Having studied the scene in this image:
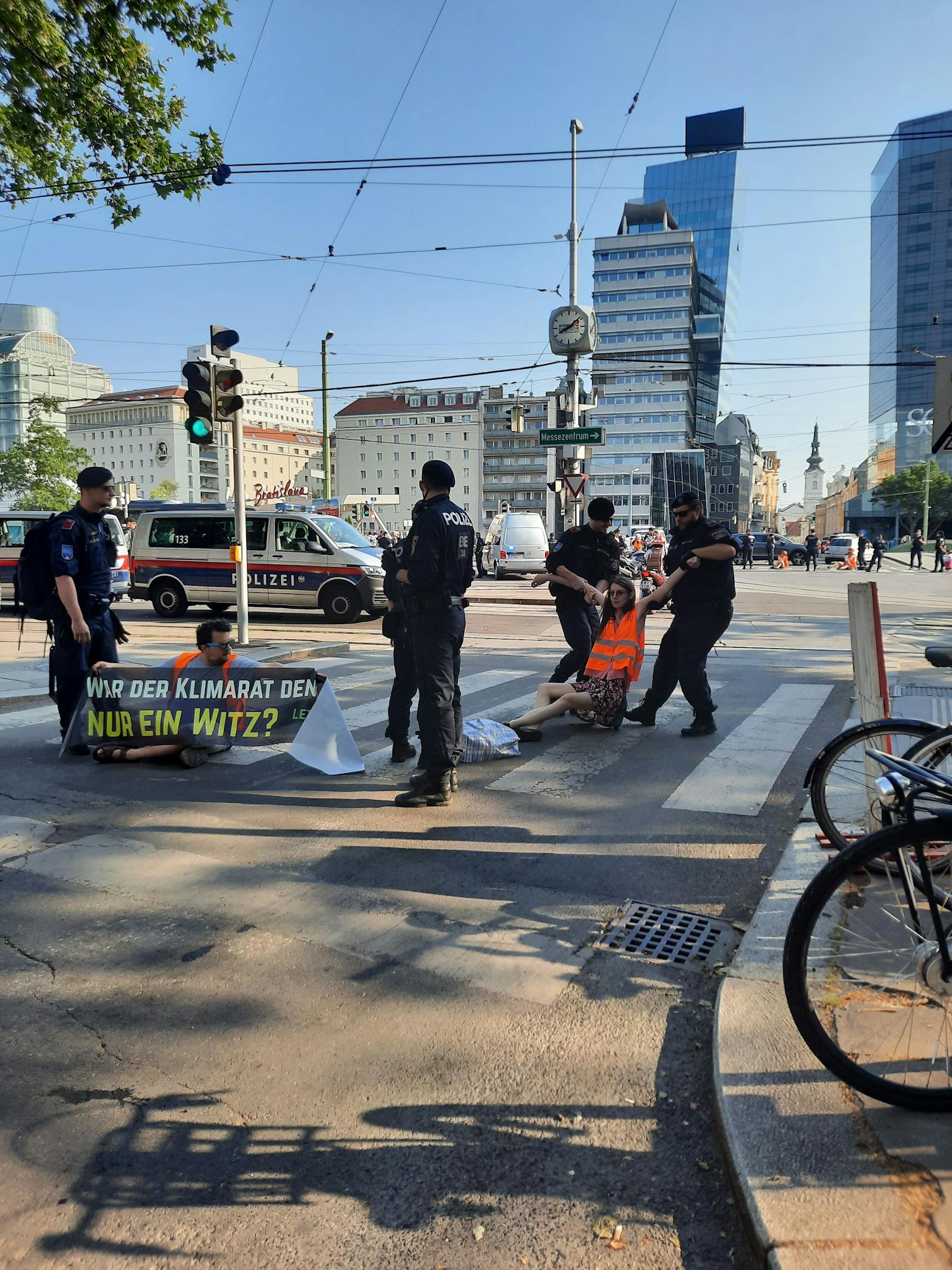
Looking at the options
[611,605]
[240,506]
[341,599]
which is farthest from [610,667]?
[341,599]

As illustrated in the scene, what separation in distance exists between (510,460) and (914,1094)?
147m

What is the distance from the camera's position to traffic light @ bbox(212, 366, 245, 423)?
9.60 meters

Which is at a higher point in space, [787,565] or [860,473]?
[860,473]

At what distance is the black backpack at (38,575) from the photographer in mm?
6105

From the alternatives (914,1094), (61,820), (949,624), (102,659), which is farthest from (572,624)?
(949,624)

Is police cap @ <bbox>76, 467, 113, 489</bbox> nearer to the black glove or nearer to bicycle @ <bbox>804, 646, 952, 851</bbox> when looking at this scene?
the black glove

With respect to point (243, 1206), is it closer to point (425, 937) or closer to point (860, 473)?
point (425, 937)

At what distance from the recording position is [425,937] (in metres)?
3.56

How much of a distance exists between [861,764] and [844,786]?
0.70ft

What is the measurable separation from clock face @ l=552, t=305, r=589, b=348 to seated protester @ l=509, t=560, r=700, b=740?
55.3 feet

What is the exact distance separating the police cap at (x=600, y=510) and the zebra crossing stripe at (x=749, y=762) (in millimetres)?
2106

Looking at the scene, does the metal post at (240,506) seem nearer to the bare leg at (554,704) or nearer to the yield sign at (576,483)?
the bare leg at (554,704)

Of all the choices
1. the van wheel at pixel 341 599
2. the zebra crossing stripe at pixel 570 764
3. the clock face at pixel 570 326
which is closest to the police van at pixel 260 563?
the van wheel at pixel 341 599

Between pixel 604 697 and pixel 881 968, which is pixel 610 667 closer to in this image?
pixel 604 697
